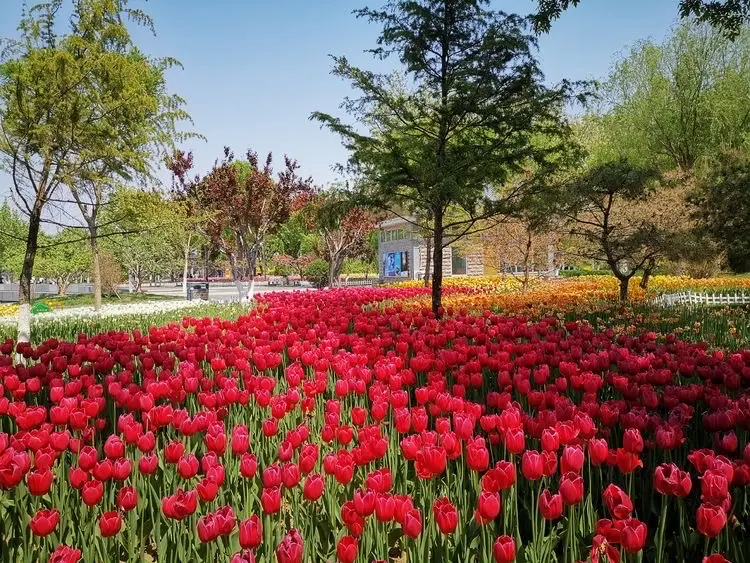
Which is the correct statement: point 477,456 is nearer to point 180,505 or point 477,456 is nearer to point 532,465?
point 532,465

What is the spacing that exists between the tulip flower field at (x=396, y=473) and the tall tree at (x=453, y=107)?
20.9 feet

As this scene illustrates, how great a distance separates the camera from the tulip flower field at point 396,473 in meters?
2.34

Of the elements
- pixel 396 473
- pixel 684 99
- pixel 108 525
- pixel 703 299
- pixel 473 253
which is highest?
pixel 684 99

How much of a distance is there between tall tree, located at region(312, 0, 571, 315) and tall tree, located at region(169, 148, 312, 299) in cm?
1130

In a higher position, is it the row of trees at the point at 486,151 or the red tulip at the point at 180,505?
the row of trees at the point at 486,151

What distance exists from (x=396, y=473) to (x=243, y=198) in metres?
20.1

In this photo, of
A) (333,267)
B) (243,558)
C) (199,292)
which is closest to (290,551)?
(243,558)

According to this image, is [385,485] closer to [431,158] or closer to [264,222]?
[431,158]

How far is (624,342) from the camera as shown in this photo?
5992 millimetres

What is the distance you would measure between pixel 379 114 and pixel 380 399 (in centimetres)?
884

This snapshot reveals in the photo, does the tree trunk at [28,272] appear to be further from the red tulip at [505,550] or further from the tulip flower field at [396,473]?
the red tulip at [505,550]

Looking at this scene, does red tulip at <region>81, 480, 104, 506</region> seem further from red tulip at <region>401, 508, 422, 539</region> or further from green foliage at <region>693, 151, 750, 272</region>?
green foliage at <region>693, 151, 750, 272</region>

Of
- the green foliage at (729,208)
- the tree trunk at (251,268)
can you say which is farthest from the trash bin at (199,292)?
the green foliage at (729,208)

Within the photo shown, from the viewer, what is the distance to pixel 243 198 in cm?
2239
